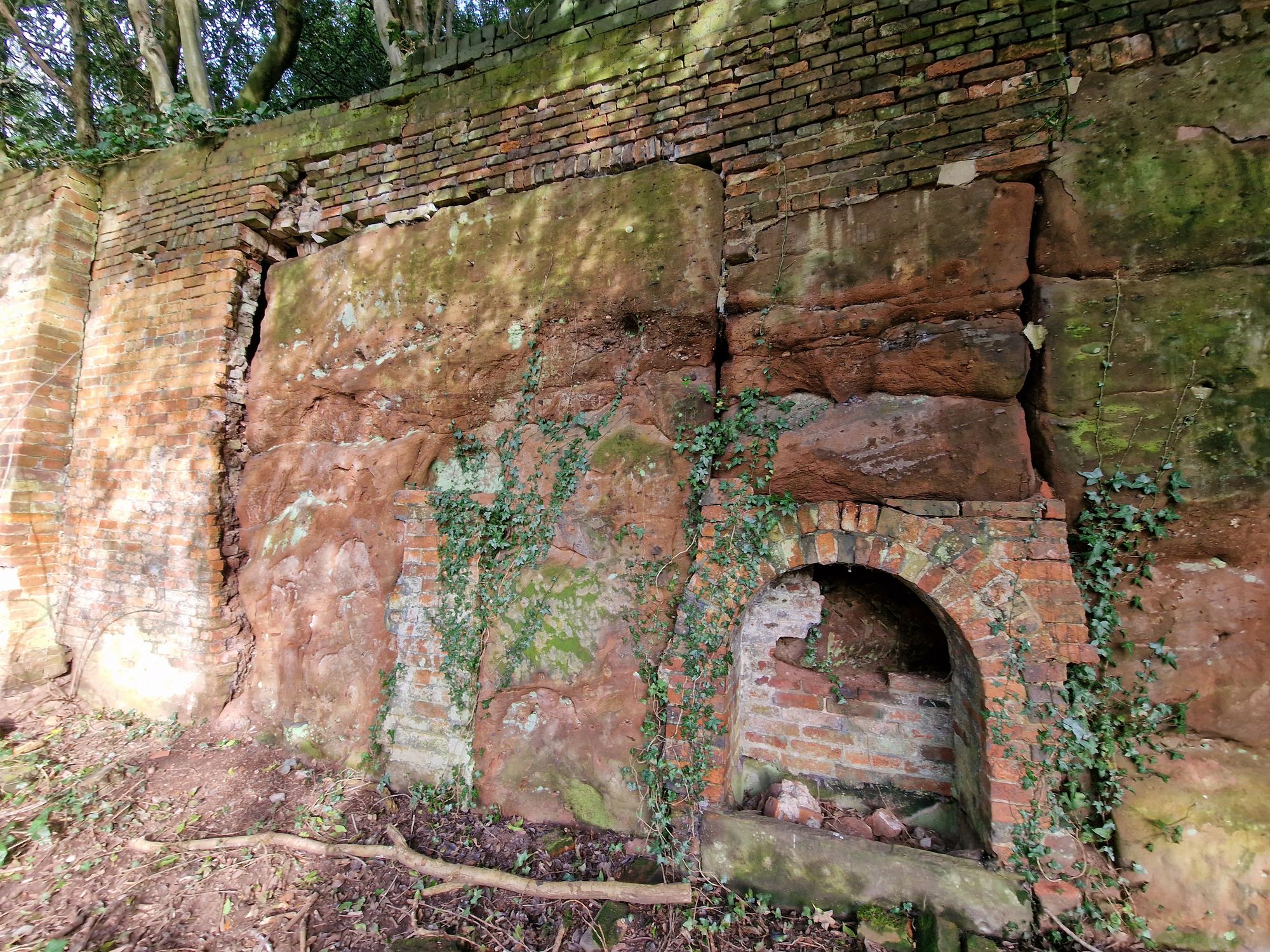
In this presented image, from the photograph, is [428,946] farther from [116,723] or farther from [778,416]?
[116,723]

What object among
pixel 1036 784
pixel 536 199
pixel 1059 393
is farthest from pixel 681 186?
pixel 1036 784

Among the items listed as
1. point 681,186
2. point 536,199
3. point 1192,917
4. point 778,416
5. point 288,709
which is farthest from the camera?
point 288,709

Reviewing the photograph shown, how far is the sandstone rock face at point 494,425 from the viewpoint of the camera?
2689 mm

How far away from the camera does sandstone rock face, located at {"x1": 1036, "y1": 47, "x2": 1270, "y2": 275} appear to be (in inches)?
82.0

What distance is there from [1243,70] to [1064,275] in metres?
1.01

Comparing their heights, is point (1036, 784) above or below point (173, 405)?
→ below

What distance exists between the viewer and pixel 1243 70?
2.11 metres

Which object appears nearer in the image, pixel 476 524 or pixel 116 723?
pixel 476 524

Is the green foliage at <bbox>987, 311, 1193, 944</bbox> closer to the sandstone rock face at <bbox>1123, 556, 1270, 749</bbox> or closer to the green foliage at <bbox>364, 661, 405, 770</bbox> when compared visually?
the sandstone rock face at <bbox>1123, 556, 1270, 749</bbox>

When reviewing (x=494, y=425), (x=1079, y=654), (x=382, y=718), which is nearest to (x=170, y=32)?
(x=494, y=425)

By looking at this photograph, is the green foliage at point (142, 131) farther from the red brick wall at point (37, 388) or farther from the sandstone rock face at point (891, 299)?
the sandstone rock face at point (891, 299)

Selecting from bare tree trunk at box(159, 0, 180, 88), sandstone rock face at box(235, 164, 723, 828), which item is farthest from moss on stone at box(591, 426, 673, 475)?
bare tree trunk at box(159, 0, 180, 88)

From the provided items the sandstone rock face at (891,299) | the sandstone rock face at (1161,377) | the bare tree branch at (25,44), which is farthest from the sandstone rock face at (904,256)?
the bare tree branch at (25,44)

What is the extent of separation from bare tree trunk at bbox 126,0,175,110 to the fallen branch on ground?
5.80 metres
